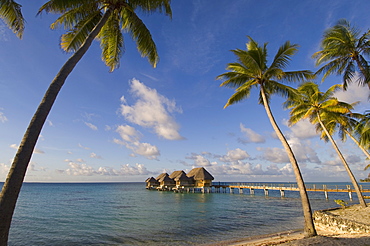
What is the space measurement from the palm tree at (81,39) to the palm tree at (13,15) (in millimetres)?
710

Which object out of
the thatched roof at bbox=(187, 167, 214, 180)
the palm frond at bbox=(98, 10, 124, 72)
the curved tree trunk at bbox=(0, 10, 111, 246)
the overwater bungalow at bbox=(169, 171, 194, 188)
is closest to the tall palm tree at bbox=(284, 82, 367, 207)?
the palm frond at bbox=(98, 10, 124, 72)

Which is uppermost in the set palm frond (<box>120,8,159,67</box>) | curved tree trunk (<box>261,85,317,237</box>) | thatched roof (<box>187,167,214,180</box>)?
palm frond (<box>120,8,159,67</box>)

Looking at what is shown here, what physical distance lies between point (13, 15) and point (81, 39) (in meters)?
1.93

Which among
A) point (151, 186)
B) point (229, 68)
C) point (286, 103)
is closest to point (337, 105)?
point (286, 103)

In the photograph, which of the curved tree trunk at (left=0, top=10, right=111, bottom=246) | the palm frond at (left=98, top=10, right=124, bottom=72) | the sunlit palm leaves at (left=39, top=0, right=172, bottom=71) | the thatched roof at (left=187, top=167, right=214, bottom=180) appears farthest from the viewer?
the thatched roof at (left=187, top=167, right=214, bottom=180)

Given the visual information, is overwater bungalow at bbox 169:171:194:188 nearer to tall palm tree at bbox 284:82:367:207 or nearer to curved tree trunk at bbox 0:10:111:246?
tall palm tree at bbox 284:82:367:207

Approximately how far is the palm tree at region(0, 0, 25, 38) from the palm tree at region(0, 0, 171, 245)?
710mm

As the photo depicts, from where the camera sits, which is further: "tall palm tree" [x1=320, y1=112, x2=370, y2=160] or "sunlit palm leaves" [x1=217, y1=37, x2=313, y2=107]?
"tall palm tree" [x1=320, y1=112, x2=370, y2=160]

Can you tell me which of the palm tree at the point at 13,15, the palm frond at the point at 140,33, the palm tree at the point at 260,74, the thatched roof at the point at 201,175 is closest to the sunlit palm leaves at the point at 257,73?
the palm tree at the point at 260,74

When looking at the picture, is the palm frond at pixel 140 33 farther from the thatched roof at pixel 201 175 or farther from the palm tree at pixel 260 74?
the thatched roof at pixel 201 175

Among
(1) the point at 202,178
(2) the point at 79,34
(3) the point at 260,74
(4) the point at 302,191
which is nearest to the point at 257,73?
(3) the point at 260,74

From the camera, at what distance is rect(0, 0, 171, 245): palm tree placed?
387 centimetres

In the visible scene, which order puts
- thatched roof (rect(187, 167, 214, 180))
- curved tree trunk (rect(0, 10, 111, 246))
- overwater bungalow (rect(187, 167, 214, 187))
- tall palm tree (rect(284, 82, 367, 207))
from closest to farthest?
curved tree trunk (rect(0, 10, 111, 246)), tall palm tree (rect(284, 82, 367, 207)), overwater bungalow (rect(187, 167, 214, 187)), thatched roof (rect(187, 167, 214, 180))

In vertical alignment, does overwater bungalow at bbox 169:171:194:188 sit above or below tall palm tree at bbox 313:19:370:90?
below
